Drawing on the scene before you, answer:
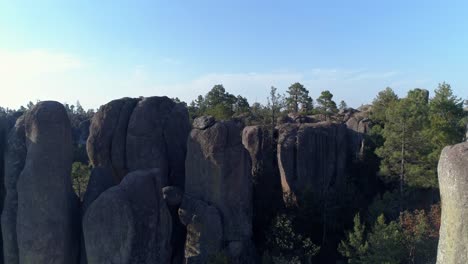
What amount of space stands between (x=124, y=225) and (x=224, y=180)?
270 inches

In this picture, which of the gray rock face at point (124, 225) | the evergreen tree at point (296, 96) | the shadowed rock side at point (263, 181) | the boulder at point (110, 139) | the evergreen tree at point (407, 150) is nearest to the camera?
the gray rock face at point (124, 225)

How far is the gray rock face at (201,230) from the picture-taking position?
20.4 metres

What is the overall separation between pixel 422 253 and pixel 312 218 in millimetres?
8139

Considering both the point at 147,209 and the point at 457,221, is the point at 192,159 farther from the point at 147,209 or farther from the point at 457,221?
the point at 457,221

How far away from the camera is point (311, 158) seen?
3256 cm

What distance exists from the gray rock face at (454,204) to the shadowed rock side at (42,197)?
1362 centimetres

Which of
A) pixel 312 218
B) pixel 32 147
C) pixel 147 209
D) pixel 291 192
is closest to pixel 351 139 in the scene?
pixel 291 192

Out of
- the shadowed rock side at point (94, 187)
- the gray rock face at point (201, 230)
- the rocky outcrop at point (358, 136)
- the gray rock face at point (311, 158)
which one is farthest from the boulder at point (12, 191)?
the rocky outcrop at point (358, 136)

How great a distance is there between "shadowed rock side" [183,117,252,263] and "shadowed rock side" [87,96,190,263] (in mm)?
2486

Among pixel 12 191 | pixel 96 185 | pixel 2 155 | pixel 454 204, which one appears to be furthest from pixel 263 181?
pixel 454 204

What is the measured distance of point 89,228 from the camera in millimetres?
15680

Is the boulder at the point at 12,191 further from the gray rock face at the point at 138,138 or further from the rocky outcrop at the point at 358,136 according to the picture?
the rocky outcrop at the point at 358,136

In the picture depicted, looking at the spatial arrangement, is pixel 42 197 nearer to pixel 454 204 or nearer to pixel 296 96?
pixel 454 204

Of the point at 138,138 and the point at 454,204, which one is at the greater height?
the point at 138,138
